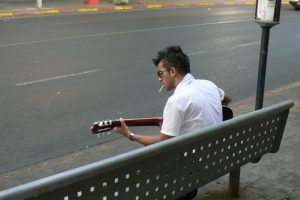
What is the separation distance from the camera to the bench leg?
3.92 meters

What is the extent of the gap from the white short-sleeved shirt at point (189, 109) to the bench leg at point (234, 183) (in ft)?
1.75

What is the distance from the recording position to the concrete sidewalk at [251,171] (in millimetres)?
4102

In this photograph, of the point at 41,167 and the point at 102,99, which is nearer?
the point at 41,167

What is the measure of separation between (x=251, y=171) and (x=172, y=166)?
5.80 ft

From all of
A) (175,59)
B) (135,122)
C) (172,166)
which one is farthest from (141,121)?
(172,166)

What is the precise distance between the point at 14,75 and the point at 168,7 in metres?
16.7

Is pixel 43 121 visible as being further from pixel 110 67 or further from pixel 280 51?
pixel 280 51

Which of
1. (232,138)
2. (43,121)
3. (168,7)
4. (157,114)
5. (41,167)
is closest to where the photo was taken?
(232,138)

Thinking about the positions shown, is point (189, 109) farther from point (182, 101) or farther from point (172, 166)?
point (172, 166)

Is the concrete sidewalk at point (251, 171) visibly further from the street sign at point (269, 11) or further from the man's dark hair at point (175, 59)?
the street sign at point (269, 11)

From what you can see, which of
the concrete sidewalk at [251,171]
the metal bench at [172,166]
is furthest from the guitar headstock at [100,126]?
the concrete sidewalk at [251,171]

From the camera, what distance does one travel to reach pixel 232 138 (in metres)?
3.38

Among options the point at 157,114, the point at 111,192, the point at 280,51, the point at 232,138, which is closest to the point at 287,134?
the point at 157,114

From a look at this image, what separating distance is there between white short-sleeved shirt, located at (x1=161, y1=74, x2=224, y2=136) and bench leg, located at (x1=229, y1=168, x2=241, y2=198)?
0.53m
